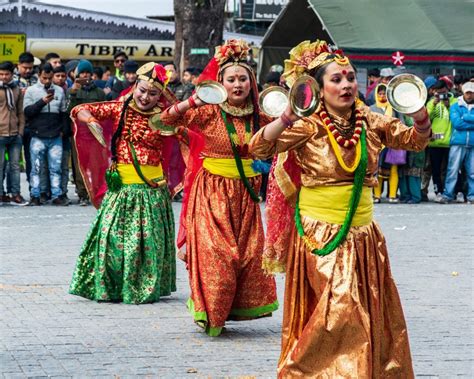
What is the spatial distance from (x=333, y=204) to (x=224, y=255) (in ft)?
7.26

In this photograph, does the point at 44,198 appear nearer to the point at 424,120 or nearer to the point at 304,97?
the point at 424,120

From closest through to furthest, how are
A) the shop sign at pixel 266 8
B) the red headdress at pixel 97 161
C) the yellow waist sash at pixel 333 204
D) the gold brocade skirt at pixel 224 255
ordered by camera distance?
the yellow waist sash at pixel 333 204 < the gold brocade skirt at pixel 224 255 < the red headdress at pixel 97 161 < the shop sign at pixel 266 8

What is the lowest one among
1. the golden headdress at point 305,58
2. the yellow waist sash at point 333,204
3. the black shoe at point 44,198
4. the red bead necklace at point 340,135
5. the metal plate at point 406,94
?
the black shoe at point 44,198

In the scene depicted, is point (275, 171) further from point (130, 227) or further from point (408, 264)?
point (408, 264)

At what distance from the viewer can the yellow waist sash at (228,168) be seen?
8719 mm

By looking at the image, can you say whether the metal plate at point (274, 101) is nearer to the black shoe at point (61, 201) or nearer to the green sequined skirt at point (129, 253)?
the green sequined skirt at point (129, 253)

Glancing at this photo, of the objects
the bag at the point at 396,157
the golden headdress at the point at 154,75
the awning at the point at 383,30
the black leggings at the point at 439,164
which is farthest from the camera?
the awning at the point at 383,30

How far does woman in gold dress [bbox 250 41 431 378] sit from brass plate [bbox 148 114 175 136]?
2.60 m

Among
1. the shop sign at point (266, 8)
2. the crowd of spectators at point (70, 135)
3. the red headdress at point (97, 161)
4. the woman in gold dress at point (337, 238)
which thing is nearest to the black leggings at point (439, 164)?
the crowd of spectators at point (70, 135)

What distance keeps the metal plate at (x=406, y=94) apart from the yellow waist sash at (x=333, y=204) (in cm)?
56

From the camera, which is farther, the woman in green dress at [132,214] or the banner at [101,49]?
the banner at [101,49]

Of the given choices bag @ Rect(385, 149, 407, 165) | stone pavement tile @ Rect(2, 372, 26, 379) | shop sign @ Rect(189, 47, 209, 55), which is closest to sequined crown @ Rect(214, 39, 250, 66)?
stone pavement tile @ Rect(2, 372, 26, 379)

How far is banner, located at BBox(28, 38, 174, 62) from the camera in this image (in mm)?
37000

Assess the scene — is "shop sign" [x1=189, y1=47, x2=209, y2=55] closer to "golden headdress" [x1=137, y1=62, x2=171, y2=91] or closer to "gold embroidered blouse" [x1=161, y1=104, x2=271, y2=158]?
"golden headdress" [x1=137, y1=62, x2=171, y2=91]
